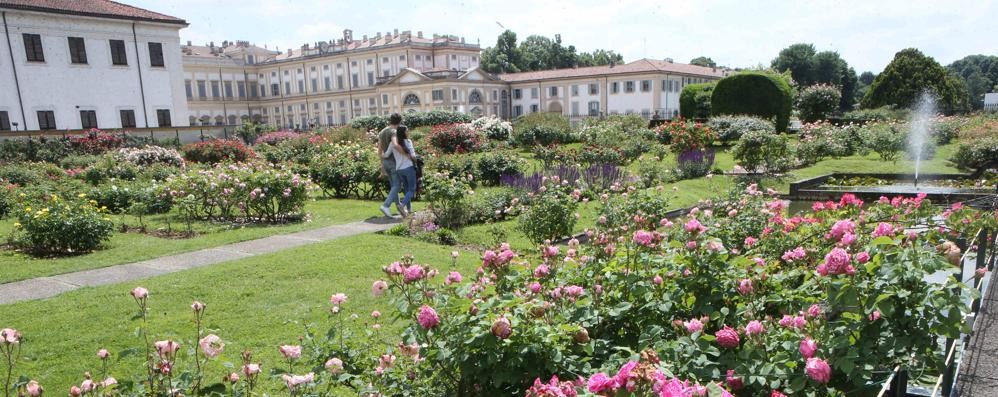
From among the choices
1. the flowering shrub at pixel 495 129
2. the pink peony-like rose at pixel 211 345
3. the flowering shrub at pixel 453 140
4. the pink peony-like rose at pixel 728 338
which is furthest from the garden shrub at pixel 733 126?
the pink peony-like rose at pixel 211 345

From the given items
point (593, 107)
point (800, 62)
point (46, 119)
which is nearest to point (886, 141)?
point (46, 119)

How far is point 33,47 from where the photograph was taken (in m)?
25.6

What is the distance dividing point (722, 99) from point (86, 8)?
2853 centimetres

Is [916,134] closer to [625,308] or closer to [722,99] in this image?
[722,99]

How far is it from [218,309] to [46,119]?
27793 millimetres

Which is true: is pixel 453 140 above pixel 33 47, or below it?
below

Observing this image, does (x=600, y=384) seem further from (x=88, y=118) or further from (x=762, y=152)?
(x=88, y=118)

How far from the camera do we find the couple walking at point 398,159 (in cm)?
889

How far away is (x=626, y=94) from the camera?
55.1m

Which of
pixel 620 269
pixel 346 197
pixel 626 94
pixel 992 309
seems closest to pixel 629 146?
pixel 346 197

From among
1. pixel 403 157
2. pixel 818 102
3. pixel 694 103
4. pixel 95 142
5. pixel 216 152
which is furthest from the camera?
pixel 694 103

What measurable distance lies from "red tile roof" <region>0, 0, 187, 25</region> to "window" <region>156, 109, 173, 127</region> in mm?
4159

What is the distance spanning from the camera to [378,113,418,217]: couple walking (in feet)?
29.2

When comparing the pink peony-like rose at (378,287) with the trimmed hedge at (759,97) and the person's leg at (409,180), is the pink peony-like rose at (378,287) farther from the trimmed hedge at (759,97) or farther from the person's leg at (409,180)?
the trimmed hedge at (759,97)
